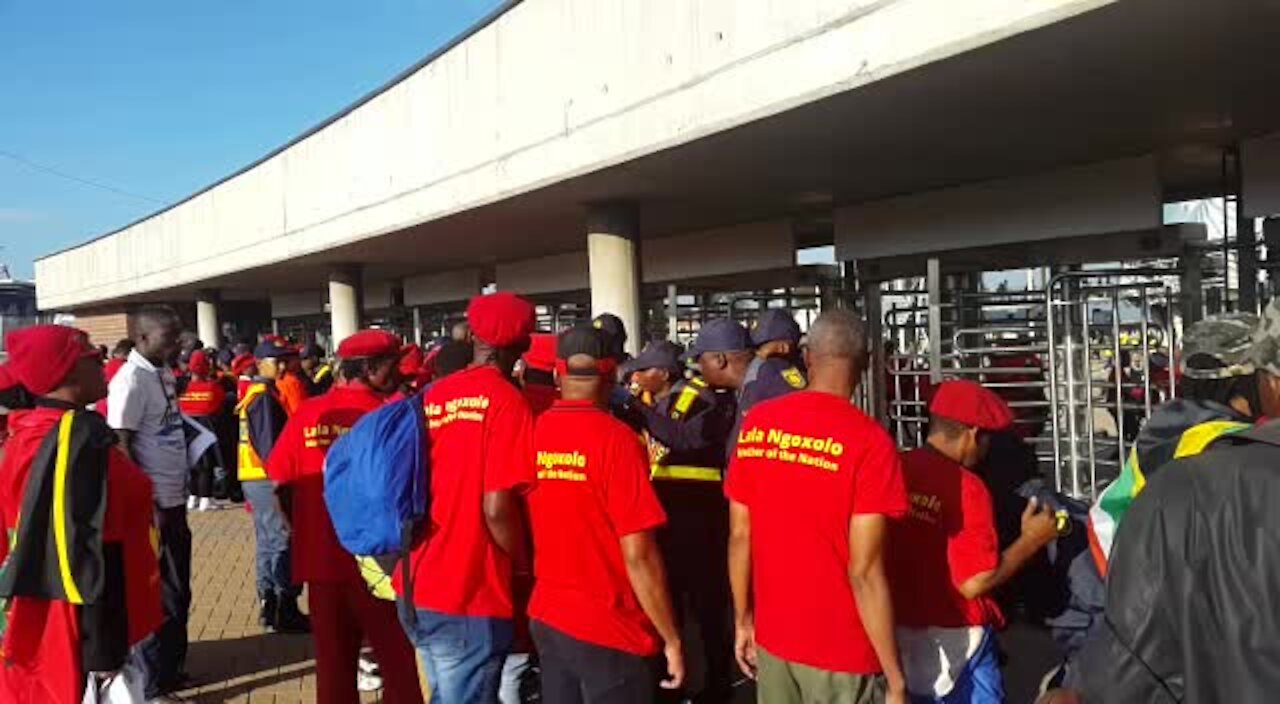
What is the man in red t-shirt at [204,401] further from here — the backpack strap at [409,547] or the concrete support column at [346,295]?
the concrete support column at [346,295]

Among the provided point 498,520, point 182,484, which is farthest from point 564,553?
point 182,484

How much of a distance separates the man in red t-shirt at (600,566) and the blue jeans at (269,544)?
3768 millimetres

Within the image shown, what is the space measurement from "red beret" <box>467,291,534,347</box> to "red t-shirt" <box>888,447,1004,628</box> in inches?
56.7

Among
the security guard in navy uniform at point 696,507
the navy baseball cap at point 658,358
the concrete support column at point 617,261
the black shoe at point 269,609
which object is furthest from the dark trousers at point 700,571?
the concrete support column at point 617,261

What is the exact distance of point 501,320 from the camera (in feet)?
12.2

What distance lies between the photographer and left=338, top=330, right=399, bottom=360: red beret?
4730mm

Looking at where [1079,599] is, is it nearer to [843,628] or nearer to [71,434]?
[843,628]

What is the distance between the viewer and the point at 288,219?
49.0 ft

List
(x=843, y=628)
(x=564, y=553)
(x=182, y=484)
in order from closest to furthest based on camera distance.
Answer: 1. (x=843, y=628)
2. (x=564, y=553)
3. (x=182, y=484)

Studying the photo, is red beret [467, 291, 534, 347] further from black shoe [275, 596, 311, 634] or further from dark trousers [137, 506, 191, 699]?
black shoe [275, 596, 311, 634]

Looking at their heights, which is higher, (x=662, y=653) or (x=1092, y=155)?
(x=1092, y=155)

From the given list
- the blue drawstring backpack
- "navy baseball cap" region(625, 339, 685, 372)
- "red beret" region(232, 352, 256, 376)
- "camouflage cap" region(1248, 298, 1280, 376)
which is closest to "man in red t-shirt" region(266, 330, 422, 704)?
the blue drawstring backpack

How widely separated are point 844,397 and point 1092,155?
6349 millimetres

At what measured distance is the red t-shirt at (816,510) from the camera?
2834 millimetres
